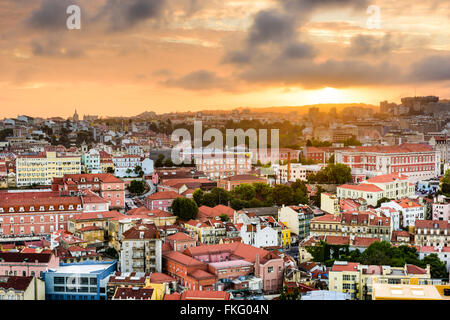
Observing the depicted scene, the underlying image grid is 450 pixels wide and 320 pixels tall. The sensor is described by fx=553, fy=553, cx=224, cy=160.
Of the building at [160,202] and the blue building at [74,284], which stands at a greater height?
the building at [160,202]

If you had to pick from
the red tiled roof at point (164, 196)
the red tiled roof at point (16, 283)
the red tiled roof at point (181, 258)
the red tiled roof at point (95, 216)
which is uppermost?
the red tiled roof at point (164, 196)

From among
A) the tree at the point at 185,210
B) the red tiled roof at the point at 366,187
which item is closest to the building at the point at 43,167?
the tree at the point at 185,210

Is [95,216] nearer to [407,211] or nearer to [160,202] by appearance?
[160,202]

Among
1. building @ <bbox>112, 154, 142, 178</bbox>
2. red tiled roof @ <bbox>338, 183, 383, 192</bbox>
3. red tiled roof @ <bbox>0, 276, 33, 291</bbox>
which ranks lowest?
red tiled roof @ <bbox>0, 276, 33, 291</bbox>

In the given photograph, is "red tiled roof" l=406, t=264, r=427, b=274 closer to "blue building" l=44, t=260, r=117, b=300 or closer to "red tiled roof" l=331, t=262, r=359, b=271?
"red tiled roof" l=331, t=262, r=359, b=271

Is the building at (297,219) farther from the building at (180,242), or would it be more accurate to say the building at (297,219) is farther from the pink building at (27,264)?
the pink building at (27,264)

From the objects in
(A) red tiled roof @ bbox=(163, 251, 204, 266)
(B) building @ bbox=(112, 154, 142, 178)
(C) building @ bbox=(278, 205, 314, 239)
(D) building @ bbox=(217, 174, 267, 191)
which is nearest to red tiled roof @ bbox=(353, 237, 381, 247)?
(C) building @ bbox=(278, 205, 314, 239)
